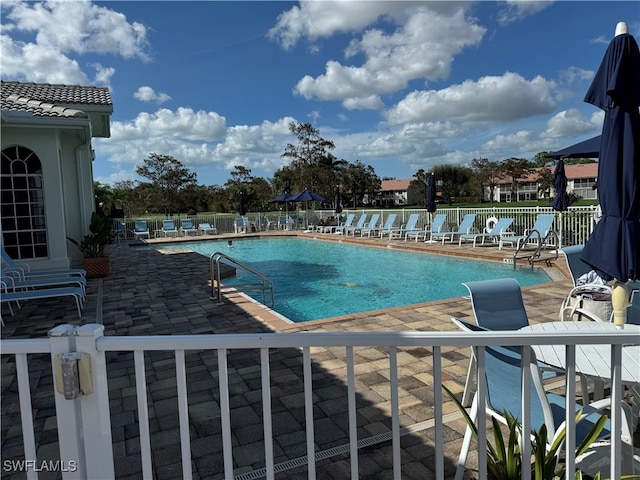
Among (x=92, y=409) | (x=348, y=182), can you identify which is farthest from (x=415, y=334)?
(x=348, y=182)

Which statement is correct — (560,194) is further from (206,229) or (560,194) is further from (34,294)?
(206,229)

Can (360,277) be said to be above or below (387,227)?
below

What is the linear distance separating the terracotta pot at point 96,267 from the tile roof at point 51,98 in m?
3.05

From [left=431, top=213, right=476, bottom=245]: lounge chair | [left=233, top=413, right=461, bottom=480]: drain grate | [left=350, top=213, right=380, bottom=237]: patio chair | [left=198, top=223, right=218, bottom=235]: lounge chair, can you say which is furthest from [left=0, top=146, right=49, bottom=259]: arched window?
[left=198, top=223, right=218, bottom=235]: lounge chair

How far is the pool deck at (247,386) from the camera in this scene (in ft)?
8.11

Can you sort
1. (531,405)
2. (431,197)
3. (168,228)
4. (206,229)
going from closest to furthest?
(531,405), (431,197), (168,228), (206,229)

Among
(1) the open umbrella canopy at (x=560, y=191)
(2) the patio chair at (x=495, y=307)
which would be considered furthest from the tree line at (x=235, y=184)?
(2) the patio chair at (x=495, y=307)

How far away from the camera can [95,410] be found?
53.6 inches

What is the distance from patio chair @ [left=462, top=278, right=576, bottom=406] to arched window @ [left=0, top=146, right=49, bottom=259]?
846cm

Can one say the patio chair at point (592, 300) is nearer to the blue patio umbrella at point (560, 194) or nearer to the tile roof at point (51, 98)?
the blue patio umbrella at point (560, 194)

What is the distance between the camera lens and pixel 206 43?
1091cm

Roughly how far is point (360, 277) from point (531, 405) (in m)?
8.33

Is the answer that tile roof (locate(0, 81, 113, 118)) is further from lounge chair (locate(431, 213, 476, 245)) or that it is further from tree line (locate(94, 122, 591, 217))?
tree line (locate(94, 122, 591, 217))

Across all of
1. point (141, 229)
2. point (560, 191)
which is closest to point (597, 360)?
point (560, 191)
